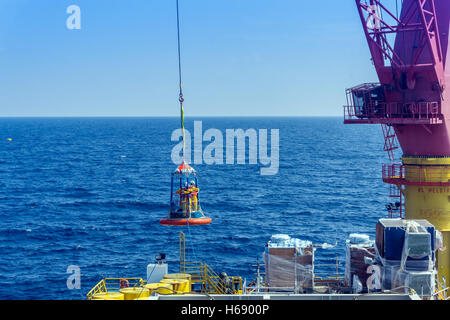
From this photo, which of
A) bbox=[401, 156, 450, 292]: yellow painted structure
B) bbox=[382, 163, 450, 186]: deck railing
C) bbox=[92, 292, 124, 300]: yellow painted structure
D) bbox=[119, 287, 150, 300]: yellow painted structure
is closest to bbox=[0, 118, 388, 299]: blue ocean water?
bbox=[401, 156, 450, 292]: yellow painted structure

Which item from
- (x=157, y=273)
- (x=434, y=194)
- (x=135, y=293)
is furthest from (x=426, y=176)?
(x=135, y=293)

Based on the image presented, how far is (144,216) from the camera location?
294 ft

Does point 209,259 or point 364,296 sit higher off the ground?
point 364,296

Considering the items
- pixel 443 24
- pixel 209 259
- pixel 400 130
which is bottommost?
pixel 209 259

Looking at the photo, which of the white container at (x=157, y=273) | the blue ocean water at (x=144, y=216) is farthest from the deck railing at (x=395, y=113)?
the blue ocean water at (x=144, y=216)

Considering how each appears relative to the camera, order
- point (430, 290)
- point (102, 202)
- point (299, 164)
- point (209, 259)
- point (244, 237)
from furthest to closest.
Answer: point (299, 164) → point (102, 202) → point (244, 237) → point (209, 259) → point (430, 290)

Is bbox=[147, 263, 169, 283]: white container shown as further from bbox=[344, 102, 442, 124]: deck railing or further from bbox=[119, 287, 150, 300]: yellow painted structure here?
bbox=[344, 102, 442, 124]: deck railing

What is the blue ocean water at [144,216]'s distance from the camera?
2456 inches

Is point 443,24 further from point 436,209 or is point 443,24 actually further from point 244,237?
point 244,237

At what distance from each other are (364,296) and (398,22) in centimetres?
1790

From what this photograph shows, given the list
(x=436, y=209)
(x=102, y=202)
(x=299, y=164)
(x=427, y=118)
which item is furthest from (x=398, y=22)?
(x=299, y=164)

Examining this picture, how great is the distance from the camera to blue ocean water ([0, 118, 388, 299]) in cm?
6238

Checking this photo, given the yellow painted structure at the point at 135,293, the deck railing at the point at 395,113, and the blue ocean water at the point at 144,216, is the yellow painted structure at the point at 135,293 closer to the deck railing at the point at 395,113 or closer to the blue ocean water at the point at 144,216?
the deck railing at the point at 395,113

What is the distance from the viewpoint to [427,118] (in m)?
32.2
